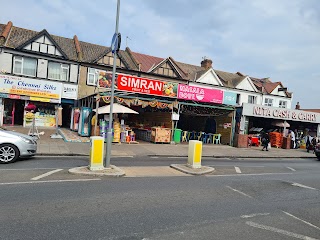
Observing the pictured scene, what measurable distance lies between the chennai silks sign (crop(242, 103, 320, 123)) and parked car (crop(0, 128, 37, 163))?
17171 mm

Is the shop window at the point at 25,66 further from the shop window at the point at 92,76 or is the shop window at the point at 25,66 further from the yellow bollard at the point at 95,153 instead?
the yellow bollard at the point at 95,153

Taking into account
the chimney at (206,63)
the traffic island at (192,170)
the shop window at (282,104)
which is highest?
the chimney at (206,63)

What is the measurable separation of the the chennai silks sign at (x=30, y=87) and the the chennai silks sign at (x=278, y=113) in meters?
17.2

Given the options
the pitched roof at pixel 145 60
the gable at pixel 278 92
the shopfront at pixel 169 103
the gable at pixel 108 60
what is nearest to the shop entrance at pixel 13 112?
the gable at pixel 108 60

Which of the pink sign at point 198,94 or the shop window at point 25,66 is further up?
the shop window at point 25,66

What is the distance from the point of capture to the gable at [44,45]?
973 inches

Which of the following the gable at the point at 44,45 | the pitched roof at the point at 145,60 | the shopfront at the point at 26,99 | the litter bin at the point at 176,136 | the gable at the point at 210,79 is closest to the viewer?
the litter bin at the point at 176,136

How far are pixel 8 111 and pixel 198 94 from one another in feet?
55.5

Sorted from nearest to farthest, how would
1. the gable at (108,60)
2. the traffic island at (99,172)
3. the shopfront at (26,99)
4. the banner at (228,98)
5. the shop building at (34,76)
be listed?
the traffic island at (99,172) < the banner at (228,98) < the shopfront at (26,99) < the shop building at (34,76) < the gable at (108,60)

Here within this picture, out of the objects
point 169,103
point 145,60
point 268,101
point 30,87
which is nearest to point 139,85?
point 169,103

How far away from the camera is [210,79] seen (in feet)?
115

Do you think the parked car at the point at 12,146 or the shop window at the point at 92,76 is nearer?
the parked car at the point at 12,146

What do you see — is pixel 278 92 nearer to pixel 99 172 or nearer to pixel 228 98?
pixel 228 98

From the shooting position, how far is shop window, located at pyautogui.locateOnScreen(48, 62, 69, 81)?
84.2 feet
